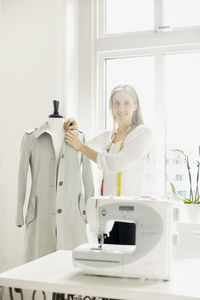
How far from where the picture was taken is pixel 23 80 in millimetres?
3258

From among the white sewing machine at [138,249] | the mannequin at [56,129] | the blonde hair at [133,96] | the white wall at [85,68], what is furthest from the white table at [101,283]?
the white wall at [85,68]

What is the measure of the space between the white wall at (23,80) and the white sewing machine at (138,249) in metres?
1.61

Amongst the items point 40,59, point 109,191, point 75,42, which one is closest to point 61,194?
point 109,191

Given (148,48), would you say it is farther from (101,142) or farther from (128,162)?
(128,162)

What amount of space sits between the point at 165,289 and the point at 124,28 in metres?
2.51

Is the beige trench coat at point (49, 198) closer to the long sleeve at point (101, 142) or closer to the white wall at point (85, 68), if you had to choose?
the long sleeve at point (101, 142)

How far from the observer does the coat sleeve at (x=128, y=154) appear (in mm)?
2658

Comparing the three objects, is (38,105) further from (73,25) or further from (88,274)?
(88,274)

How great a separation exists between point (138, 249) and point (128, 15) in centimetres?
239

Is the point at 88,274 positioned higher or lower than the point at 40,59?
lower

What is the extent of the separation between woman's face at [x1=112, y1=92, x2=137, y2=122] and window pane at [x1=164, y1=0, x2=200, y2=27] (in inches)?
35.1

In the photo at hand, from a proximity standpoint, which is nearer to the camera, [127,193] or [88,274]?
[88,274]

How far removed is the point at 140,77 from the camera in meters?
3.37

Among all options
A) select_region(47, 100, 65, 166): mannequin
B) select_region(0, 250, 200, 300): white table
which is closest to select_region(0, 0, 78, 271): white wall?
select_region(47, 100, 65, 166): mannequin
